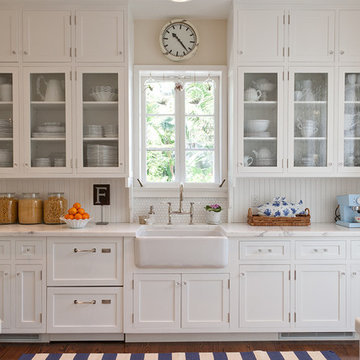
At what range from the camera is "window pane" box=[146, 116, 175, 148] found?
3.51 meters

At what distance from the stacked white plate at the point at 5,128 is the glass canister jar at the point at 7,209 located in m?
0.50

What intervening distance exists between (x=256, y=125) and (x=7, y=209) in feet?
6.98

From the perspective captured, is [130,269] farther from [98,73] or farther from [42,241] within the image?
[98,73]

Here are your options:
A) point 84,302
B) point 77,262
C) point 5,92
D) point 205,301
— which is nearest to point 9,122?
point 5,92

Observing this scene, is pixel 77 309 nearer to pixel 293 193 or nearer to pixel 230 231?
pixel 230 231

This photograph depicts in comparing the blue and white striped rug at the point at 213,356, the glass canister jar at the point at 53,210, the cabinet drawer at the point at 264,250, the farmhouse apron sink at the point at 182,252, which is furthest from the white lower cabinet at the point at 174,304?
the glass canister jar at the point at 53,210

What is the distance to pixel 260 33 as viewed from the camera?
304cm

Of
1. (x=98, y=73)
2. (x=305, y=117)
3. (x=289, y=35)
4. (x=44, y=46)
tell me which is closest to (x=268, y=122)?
(x=305, y=117)

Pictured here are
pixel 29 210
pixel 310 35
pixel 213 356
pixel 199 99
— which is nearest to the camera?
pixel 213 356

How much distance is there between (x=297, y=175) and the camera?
308cm

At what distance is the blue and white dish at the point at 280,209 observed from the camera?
3.17 meters

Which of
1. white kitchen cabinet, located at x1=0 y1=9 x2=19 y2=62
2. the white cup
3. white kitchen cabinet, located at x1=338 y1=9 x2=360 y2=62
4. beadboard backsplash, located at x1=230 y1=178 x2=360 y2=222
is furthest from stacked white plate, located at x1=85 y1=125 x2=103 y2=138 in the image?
white kitchen cabinet, located at x1=338 y1=9 x2=360 y2=62

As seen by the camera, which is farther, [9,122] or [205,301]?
[9,122]

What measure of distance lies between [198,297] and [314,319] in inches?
34.2
